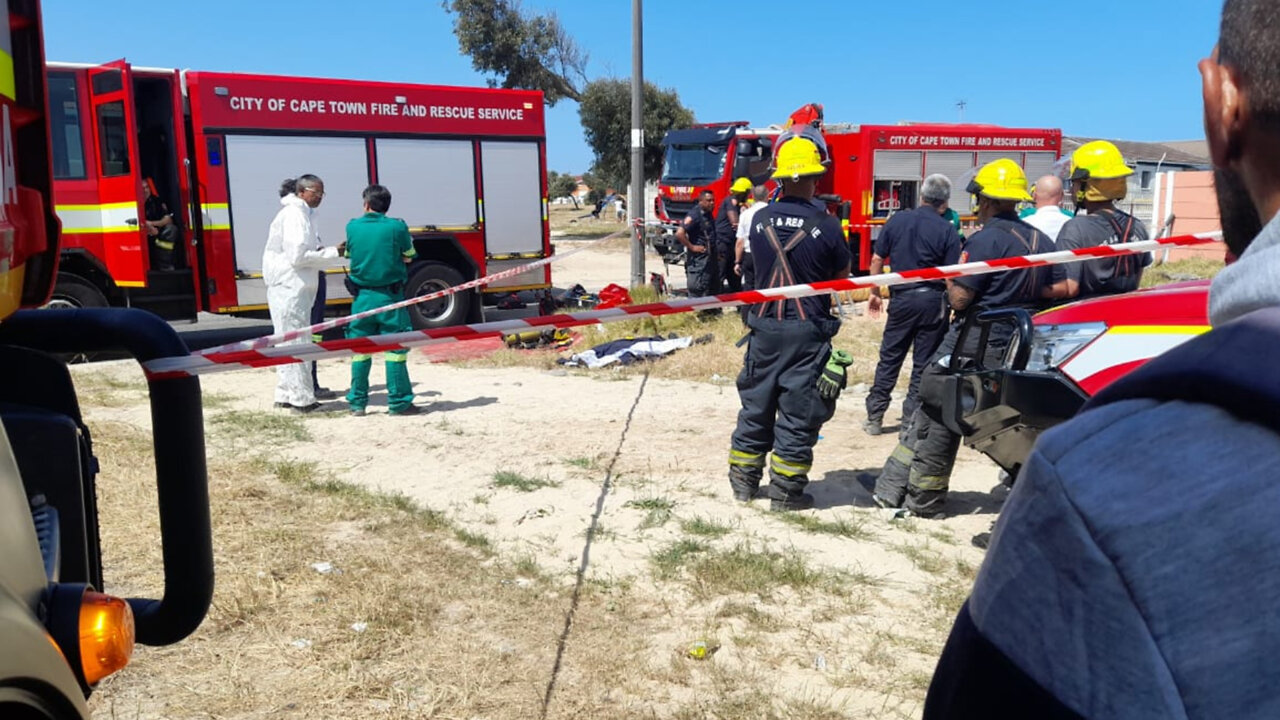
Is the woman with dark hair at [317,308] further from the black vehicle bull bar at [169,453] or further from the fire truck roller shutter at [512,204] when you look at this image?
the black vehicle bull bar at [169,453]

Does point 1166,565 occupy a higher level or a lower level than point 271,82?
lower

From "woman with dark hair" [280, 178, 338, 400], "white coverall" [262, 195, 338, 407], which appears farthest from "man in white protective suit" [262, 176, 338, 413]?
"woman with dark hair" [280, 178, 338, 400]

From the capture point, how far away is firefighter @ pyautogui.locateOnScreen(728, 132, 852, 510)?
5027 millimetres

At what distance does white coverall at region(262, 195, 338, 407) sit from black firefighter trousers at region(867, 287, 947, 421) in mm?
4197

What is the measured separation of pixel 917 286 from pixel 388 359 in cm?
387

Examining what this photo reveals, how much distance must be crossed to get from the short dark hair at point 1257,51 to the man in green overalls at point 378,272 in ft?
22.5

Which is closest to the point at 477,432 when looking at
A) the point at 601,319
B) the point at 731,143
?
the point at 601,319

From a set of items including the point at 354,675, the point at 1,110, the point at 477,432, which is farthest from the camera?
the point at 477,432

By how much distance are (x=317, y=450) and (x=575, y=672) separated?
148 inches

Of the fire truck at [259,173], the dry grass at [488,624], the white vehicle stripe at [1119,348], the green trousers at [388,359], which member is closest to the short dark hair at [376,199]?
the green trousers at [388,359]

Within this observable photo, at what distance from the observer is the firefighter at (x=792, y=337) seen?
16.5 feet

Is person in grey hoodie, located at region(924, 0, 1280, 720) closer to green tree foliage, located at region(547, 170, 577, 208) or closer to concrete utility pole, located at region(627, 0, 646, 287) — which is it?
concrete utility pole, located at region(627, 0, 646, 287)

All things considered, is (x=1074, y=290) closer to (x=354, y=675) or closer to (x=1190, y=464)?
(x=354, y=675)

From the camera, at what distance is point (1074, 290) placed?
5.24 m
